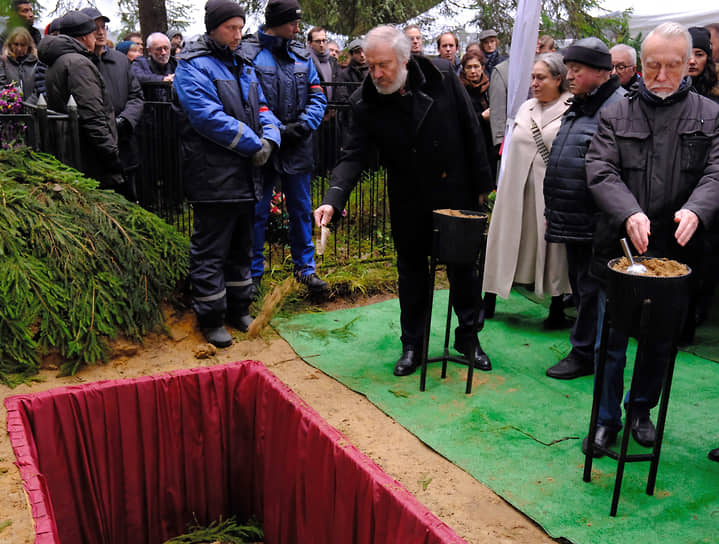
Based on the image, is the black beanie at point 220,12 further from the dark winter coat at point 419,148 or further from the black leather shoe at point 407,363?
the black leather shoe at point 407,363

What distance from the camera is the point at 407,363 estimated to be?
4484 mm

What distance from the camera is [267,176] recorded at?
5.31 metres

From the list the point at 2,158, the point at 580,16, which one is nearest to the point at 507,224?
the point at 2,158

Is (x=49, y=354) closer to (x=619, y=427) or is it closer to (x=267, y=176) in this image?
(x=267, y=176)

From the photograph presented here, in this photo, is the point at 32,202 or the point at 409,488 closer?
the point at 409,488

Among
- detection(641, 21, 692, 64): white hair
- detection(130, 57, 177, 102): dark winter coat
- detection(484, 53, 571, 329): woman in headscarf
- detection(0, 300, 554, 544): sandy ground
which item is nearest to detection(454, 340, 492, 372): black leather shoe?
detection(484, 53, 571, 329): woman in headscarf

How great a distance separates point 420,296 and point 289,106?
1874 millimetres

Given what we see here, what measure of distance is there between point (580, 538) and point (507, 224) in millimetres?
2599

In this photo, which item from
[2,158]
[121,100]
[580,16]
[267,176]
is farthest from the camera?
[580,16]

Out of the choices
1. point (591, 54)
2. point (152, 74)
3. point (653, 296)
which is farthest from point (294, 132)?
point (653, 296)

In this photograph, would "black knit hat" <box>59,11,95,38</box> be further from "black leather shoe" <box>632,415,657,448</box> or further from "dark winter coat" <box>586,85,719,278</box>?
"black leather shoe" <box>632,415,657,448</box>

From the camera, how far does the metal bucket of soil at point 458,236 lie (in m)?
3.81

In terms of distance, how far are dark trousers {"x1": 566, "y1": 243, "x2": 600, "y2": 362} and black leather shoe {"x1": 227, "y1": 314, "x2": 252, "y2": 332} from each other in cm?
224

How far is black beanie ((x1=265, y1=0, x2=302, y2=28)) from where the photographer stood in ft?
16.6
